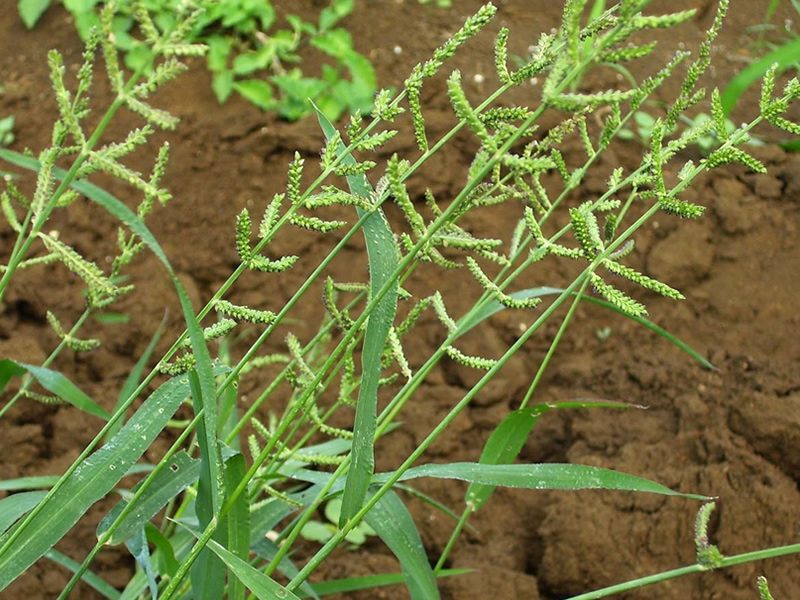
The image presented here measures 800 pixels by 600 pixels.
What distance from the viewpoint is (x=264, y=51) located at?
9.15ft

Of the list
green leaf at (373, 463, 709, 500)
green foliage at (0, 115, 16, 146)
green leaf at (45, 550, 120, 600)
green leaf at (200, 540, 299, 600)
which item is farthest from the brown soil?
green leaf at (200, 540, 299, 600)

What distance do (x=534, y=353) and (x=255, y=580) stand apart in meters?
1.41

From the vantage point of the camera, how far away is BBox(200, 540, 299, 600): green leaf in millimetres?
876

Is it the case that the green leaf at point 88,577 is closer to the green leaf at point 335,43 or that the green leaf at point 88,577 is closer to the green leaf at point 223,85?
the green leaf at point 223,85

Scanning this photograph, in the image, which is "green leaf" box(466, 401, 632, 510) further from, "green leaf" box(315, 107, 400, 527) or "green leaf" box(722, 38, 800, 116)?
"green leaf" box(722, 38, 800, 116)

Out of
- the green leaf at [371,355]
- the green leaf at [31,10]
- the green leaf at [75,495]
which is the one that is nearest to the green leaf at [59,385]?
the green leaf at [75,495]

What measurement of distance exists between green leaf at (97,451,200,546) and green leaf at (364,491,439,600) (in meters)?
0.21

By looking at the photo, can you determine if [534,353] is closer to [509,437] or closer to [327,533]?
[327,533]

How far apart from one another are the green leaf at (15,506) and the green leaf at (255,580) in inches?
12.4

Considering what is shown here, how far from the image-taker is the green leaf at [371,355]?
921 millimetres

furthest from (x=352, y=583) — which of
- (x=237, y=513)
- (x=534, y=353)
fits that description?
(x=534, y=353)

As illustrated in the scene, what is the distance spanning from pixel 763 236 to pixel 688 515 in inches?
39.7

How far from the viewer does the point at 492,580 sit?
1.61 metres

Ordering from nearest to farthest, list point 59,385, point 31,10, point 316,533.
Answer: point 59,385
point 316,533
point 31,10
